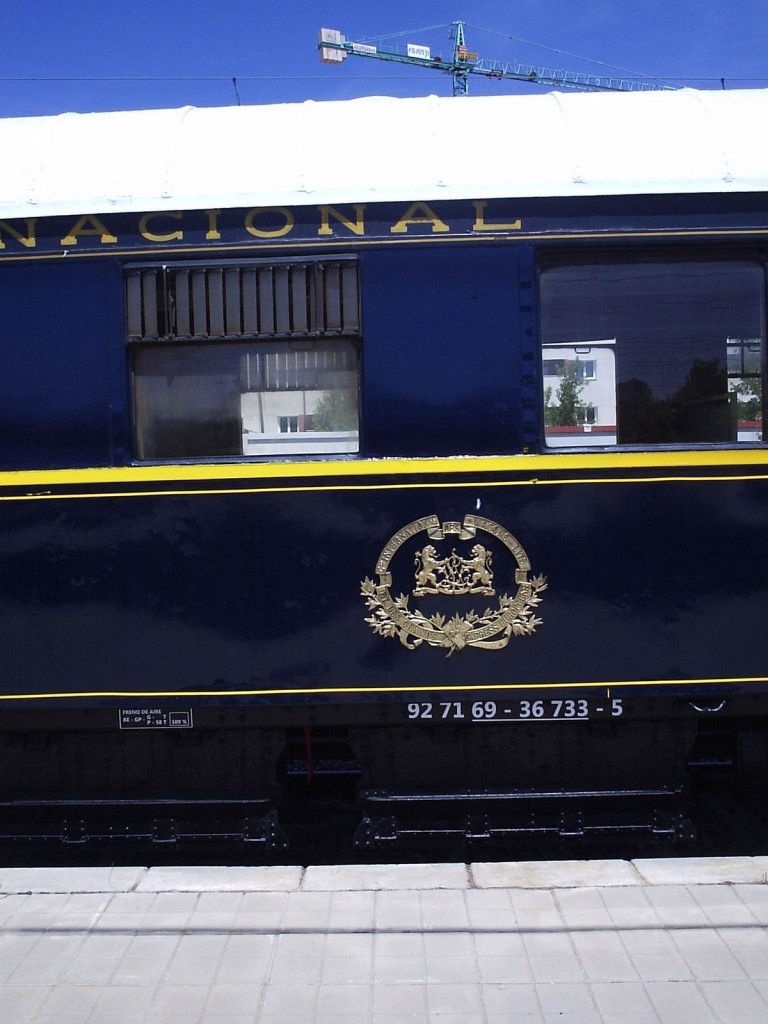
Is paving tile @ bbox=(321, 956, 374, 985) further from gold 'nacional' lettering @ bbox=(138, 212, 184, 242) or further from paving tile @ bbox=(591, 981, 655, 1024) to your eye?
gold 'nacional' lettering @ bbox=(138, 212, 184, 242)

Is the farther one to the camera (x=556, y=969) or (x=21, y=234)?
(x=21, y=234)

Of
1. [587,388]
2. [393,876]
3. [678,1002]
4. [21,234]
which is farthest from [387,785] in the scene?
[21,234]

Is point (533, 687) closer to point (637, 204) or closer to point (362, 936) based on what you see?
point (362, 936)

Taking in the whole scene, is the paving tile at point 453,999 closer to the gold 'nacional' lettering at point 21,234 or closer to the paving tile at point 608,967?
the paving tile at point 608,967

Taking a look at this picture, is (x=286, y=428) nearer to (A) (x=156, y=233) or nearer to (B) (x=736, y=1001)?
(A) (x=156, y=233)

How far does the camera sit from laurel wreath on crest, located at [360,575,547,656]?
12.5ft

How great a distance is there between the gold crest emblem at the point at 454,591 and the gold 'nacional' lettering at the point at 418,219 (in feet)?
3.96

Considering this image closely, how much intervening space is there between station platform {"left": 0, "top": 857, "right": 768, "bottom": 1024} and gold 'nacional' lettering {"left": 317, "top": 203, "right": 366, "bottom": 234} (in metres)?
2.78

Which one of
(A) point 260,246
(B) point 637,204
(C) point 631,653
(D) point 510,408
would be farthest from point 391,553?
(B) point 637,204

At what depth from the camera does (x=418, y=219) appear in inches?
148

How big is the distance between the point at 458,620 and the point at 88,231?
2280 millimetres

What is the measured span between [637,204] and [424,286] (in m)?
0.96

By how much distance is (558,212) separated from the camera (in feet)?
12.4

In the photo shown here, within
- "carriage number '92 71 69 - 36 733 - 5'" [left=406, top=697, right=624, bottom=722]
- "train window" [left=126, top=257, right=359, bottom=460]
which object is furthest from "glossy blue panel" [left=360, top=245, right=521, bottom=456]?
"carriage number '92 71 69 - 36 733 - 5'" [left=406, top=697, right=624, bottom=722]
